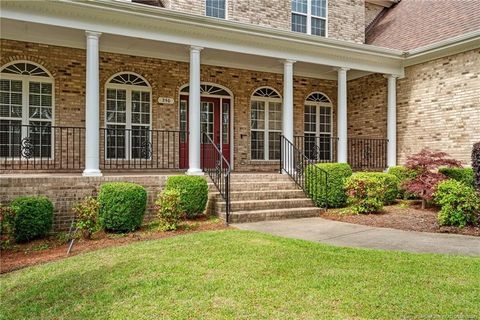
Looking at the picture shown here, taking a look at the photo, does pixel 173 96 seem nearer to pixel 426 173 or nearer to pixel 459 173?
pixel 426 173

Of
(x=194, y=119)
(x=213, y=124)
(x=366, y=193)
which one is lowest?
(x=366, y=193)

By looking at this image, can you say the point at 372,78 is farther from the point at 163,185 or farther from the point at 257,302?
the point at 257,302

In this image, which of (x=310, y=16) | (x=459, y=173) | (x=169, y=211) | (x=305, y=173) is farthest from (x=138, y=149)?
(x=459, y=173)

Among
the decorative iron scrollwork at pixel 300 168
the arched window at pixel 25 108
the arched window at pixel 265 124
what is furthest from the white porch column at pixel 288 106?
the arched window at pixel 25 108

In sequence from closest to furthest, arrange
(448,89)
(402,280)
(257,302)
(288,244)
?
(257,302), (402,280), (288,244), (448,89)

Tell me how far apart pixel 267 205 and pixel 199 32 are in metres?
4.58

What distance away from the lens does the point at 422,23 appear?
13336 mm

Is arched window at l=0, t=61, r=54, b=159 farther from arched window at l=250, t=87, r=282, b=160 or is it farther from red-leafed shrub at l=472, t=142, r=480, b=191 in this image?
red-leafed shrub at l=472, t=142, r=480, b=191

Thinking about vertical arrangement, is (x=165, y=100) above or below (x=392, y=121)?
above

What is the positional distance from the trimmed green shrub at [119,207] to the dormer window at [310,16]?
875 centimetres

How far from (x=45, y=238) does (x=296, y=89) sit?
9302mm

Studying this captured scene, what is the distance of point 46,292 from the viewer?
14.3 feet

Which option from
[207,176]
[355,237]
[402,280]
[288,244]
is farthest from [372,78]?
[402,280]

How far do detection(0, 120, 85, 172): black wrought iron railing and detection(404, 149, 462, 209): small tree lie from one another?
27.6ft
